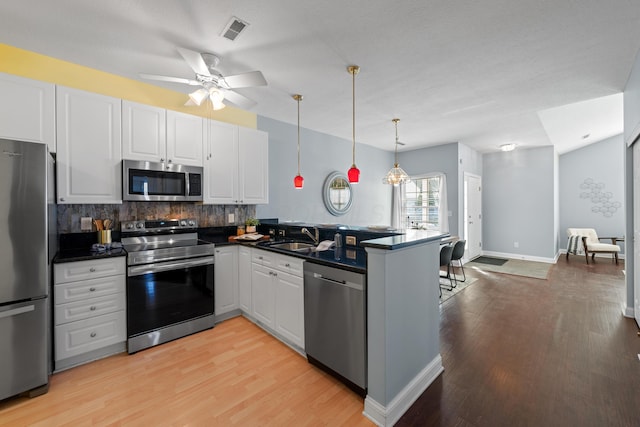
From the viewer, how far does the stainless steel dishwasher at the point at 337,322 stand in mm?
1800

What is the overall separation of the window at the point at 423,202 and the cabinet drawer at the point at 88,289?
18.9 ft

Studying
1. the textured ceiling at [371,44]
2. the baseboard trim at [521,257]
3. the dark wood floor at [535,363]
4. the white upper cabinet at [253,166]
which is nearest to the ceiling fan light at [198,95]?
the textured ceiling at [371,44]

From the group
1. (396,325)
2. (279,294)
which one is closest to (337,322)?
(396,325)

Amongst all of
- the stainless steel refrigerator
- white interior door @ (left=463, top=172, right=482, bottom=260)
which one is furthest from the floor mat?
the stainless steel refrigerator

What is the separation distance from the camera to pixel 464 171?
6.14 meters

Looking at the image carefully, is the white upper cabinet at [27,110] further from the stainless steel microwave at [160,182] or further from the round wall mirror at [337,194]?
the round wall mirror at [337,194]

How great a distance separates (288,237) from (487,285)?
141 inches

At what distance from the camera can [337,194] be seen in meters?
5.32

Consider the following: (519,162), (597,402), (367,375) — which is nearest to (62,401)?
(367,375)

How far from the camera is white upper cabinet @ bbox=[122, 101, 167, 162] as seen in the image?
2716 millimetres

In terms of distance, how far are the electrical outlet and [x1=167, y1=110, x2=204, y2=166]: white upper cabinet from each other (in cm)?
99

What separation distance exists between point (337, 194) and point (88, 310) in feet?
13.2

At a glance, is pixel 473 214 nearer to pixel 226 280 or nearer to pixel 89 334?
pixel 226 280

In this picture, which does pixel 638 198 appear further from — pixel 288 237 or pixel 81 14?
pixel 81 14
